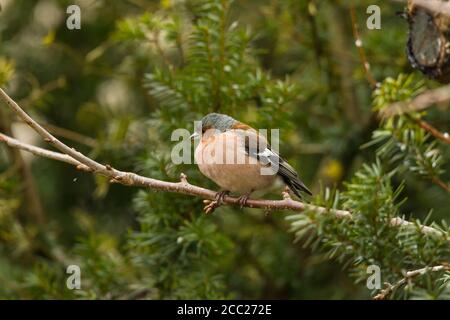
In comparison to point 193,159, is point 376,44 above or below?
above

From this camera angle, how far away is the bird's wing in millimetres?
2281

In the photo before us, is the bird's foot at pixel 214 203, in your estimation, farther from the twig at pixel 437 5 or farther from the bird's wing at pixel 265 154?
the twig at pixel 437 5

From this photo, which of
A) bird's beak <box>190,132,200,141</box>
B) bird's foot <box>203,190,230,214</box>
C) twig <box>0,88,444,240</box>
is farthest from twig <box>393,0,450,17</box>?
bird's beak <box>190,132,200,141</box>

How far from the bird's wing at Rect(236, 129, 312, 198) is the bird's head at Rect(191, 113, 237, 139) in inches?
3.6

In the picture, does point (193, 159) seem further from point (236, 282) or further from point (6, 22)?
point (6, 22)

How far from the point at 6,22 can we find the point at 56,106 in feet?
1.57

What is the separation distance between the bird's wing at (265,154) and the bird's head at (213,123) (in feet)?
0.30

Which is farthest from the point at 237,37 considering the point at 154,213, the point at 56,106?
the point at 56,106

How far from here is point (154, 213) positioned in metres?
2.22

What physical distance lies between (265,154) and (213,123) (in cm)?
22

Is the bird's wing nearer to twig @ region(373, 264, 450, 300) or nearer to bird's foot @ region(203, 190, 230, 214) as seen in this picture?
bird's foot @ region(203, 190, 230, 214)

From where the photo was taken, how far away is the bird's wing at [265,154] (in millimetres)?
2281

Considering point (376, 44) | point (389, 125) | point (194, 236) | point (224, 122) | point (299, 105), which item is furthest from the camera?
point (299, 105)

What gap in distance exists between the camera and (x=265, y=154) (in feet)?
7.61
